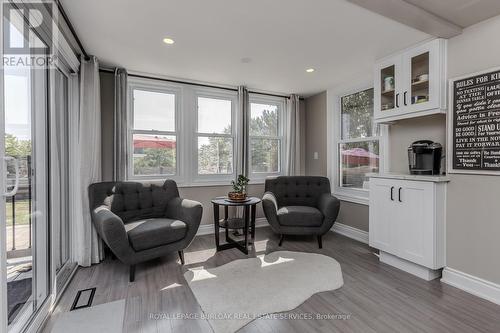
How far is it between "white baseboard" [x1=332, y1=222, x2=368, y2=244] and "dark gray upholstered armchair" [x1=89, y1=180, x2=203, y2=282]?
7.93ft

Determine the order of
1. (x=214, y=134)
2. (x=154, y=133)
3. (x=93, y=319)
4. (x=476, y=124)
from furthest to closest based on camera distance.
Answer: (x=214, y=134) < (x=154, y=133) < (x=476, y=124) < (x=93, y=319)

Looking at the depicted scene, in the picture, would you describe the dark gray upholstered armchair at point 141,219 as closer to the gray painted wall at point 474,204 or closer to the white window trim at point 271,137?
the white window trim at point 271,137

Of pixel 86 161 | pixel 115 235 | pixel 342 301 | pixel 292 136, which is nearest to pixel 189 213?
pixel 115 235

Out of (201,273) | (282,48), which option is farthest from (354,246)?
(282,48)

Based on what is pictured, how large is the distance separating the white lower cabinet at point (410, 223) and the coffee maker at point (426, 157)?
0.58 ft

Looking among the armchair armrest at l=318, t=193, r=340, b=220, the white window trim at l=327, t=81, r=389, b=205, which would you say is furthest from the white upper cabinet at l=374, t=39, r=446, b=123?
the armchair armrest at l=318, t=193, r=340, b=220

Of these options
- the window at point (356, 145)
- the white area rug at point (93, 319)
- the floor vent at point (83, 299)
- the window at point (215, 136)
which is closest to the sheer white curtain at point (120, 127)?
the window at point (215, 136)

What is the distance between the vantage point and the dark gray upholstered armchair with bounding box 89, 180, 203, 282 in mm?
2290

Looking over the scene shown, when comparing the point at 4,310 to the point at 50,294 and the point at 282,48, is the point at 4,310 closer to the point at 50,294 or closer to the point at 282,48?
the point at 50,294

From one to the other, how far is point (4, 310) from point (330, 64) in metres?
3.67

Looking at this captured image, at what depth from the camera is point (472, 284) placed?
2.18 metres

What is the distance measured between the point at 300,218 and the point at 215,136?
1904 millimetres

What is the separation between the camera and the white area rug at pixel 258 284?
1.90m

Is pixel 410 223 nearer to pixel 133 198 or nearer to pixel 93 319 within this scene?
pixel 93 319
